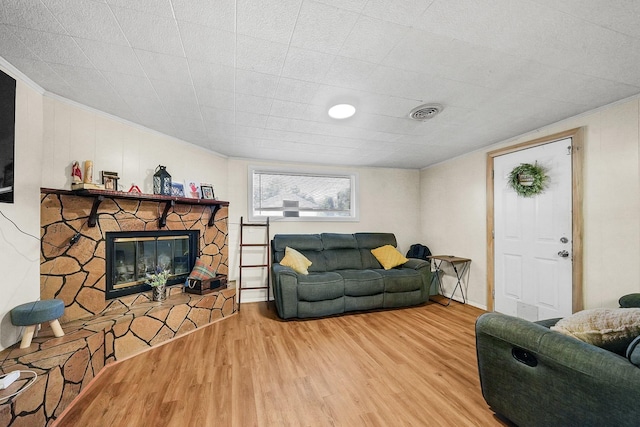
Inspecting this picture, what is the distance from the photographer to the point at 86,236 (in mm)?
2383

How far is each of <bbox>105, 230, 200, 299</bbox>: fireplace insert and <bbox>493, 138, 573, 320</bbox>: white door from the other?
4.10 metres

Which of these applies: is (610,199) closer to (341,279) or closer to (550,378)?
(550,378)


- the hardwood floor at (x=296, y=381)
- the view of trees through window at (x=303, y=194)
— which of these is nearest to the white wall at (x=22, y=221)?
the hardwood floor at (x=296, y=381)

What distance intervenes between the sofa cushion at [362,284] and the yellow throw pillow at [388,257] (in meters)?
0.57

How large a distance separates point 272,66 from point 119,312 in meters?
2.64

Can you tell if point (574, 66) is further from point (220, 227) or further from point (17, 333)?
point (17, 333)

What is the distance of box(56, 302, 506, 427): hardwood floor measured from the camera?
1.63m

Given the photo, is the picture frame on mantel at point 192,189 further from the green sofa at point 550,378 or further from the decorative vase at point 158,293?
the green sofa at point 550,378

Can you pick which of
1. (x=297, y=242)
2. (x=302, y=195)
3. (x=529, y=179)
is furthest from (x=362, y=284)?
(x=529, y=179)

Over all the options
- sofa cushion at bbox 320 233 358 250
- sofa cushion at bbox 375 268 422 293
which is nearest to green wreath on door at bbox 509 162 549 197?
sofa cushion at bbox 375 268 422 293

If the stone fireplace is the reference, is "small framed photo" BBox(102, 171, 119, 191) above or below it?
above

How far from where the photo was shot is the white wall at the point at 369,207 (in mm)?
4090

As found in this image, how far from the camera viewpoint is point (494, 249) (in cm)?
351

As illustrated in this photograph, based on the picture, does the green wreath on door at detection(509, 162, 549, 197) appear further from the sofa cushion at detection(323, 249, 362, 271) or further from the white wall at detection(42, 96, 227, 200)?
the white wall at detection(42, 96, 227, 200)
